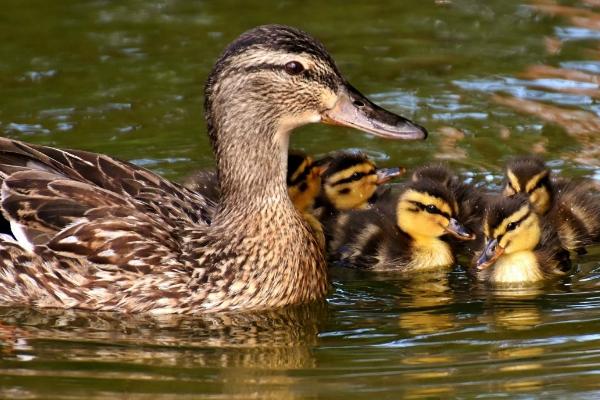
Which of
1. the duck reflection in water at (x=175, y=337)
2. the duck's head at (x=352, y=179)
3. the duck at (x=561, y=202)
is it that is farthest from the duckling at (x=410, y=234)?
the duck reflection in water at (x=175, y=337)

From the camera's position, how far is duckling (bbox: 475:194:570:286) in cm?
607

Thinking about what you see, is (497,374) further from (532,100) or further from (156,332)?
(532,100)

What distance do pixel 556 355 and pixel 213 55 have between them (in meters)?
4.28

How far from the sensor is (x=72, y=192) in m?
5.69

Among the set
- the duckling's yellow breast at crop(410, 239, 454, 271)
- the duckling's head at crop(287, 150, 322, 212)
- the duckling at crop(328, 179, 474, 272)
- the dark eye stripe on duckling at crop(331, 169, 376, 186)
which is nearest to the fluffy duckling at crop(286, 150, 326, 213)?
the duckling's head at crop(287, 150, 322, 212)

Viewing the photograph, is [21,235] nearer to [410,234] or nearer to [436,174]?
[410,234]

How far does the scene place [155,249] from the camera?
5.64m

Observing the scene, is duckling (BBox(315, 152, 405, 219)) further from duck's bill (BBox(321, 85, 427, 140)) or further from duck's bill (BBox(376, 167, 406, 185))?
duck's bill (BBox(321, 85, 427, 140))

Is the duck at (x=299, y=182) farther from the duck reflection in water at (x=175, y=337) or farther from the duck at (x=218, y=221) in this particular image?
the duck reflection in water at (x=175, y=337)

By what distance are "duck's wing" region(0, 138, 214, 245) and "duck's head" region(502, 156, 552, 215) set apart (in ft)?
4.68

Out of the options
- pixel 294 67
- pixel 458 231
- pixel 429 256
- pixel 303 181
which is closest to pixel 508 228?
pixel 458 231

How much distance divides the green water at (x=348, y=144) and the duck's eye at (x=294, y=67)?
3.19 ft

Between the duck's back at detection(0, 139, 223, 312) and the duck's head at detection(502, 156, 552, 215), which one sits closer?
the duck's back at detection(0, 139, 223, 312)

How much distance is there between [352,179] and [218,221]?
1.05 meters
